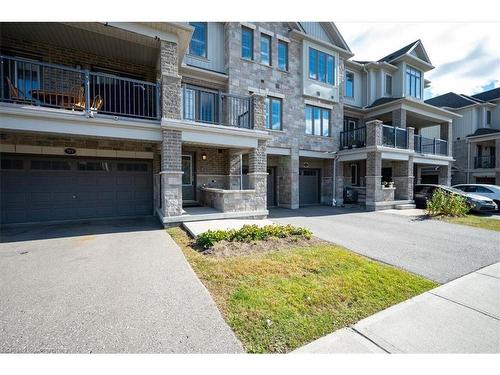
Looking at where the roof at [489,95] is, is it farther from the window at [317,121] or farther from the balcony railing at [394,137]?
the window at [317,121]

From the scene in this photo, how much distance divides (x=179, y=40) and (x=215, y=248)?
23.7 feet

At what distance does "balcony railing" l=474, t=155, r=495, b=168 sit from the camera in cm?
2067

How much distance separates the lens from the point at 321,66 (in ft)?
49.0

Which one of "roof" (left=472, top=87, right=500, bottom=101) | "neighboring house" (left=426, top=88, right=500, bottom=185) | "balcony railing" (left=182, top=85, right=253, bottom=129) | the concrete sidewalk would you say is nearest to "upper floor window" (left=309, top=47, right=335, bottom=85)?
"balcony railing" (left=182, top=85, right=253, bottom=129)

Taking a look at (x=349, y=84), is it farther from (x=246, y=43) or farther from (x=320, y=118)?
(x=246, y=43)

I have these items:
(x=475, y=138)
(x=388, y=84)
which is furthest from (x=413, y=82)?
(x=475, y=138)

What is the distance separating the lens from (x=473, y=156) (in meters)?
21.5

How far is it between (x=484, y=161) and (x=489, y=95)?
777cm

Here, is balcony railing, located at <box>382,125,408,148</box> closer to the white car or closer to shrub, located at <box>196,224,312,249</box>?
the white car

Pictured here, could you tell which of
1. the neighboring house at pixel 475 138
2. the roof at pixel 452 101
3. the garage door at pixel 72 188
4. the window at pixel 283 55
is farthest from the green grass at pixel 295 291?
the roof at pixel 452 101

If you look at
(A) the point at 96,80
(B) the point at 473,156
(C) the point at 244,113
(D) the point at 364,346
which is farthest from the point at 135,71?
(B) the point at 473,156

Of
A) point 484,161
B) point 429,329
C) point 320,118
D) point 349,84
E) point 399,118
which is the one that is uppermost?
point 349,84

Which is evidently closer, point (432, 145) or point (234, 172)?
point (234, 172)

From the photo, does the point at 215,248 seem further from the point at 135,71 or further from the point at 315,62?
the point at 315,62
